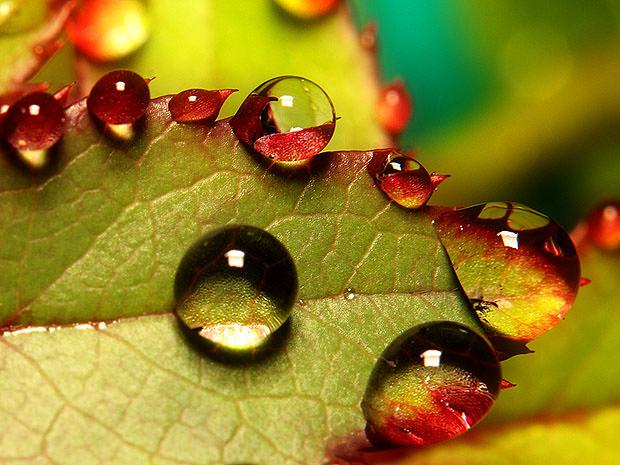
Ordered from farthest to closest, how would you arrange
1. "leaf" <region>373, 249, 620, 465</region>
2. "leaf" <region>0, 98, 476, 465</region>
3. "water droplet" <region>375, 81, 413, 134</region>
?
"water droplet" <region>375, 81, 413, 134</region> → "leaf" <region>373, 249, 620, 465</region> → "leaf" <region>0, 98, 476, 465</region>

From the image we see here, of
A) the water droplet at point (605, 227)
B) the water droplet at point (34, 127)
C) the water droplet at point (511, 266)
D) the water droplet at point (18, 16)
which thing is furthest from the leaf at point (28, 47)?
the water droplet at point (605, 227)

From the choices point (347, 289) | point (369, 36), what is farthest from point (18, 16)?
point (347, 289)

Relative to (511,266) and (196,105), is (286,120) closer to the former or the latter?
(196,105)

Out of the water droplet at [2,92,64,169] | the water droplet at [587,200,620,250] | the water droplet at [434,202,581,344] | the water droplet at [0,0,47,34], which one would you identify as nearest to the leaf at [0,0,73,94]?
the water droplet at [0,0,47,34]

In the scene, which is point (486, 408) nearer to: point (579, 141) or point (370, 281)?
point (370, 281)

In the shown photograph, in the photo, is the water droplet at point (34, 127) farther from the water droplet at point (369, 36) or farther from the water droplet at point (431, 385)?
the water droplet at point (369, 36)

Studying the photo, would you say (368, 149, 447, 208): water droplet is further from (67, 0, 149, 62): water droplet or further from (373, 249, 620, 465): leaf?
(67, 0, 149, 62): water droplet
